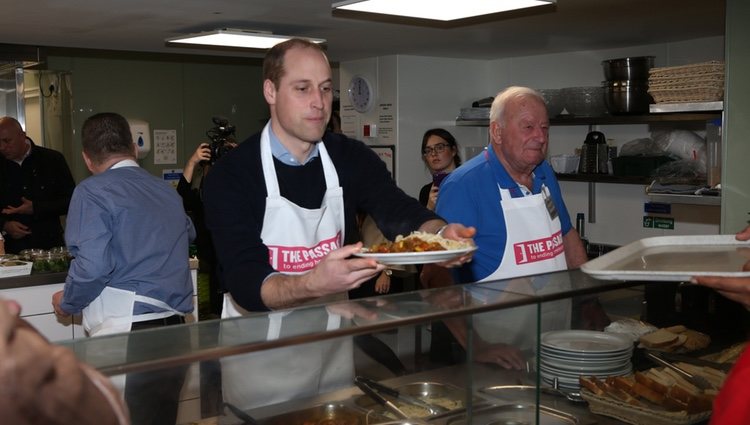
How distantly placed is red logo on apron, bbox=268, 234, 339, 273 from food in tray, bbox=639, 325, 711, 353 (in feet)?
3.29

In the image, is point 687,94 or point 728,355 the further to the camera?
point 687,94

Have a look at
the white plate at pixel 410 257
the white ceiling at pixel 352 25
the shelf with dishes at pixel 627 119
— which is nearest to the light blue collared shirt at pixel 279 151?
the white plate at pixel 410 257

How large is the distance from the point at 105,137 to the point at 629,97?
12.0 ft

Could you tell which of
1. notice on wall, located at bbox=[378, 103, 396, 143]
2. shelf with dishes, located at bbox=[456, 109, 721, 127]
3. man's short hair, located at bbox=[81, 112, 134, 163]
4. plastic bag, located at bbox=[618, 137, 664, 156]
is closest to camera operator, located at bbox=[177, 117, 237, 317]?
notice on wall, located at bbox=[378, 103, 396, 143]

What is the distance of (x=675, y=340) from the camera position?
2250 millimetres

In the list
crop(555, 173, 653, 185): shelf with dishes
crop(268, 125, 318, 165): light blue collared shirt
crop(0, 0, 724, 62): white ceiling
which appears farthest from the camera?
crop(555, 173, 653, 185): shelf with dishes

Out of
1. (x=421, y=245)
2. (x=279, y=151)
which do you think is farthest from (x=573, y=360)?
(x=279, y=151)

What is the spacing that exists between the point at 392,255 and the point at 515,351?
38 centimetres

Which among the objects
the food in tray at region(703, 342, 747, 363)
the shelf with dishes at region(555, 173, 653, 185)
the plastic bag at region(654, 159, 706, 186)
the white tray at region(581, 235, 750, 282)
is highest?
the plastic bag at region(654, 159, 706, 186)

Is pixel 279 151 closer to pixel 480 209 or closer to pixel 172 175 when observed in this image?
pixel 480 209

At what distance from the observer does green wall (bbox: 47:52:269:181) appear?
7512 mm

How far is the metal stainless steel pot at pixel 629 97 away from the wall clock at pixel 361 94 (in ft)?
7.61

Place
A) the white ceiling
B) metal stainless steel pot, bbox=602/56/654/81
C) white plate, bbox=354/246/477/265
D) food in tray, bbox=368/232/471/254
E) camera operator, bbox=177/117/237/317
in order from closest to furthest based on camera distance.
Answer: white plate, bbox=354/246/477/265 < food in tray, bbox=368/232/471/254 < the white ceiling < metal stainless steel pot, bbox=602/56/654/81 < camera operator, bbox=177/117/237/317

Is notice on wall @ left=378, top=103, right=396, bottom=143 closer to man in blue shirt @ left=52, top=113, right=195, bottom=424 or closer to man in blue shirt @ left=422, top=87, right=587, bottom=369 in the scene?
man in blue shirt @ left=52, top=113, right=195, bottom=424
